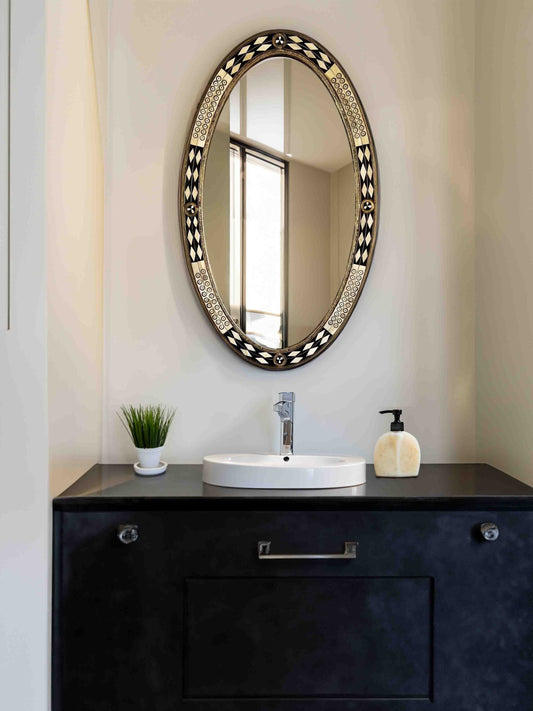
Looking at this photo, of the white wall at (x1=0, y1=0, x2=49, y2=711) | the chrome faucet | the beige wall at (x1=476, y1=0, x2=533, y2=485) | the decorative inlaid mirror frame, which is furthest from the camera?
the decorative inlaid mirror frame

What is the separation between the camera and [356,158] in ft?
5.93

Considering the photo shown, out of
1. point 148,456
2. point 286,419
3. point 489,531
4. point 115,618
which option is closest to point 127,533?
point 115,618

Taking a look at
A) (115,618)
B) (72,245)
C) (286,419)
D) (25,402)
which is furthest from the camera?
(286,419)

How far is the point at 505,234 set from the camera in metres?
1.67

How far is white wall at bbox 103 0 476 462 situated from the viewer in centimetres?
179

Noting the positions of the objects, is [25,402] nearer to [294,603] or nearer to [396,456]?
[294,603]

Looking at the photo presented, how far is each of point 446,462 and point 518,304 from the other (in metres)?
0.54

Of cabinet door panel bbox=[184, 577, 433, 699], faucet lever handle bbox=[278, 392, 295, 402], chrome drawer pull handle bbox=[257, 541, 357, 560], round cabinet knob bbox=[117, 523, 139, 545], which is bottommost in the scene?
cabinet door panel bbox=[184, 577, 433, 699]

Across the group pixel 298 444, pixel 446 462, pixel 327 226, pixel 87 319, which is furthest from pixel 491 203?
pixel 87 319

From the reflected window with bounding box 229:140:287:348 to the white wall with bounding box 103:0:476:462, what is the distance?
125 millimetres

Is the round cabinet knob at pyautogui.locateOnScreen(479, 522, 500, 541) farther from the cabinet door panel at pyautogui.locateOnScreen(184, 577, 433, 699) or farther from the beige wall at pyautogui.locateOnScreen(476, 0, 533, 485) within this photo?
the beige wall at pyautogui.locateOnScreen(476, 0, 533, 485)

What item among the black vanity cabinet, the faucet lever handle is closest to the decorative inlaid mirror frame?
the faucet lever handle

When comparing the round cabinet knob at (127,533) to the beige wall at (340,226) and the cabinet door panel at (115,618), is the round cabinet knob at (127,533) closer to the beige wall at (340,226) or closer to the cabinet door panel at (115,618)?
the cabinet door panel at (115,618)

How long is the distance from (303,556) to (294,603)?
0.11m
